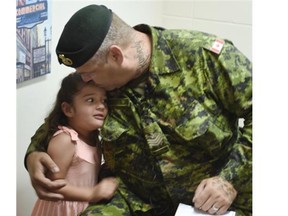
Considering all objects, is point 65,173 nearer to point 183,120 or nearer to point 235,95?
point 183,120

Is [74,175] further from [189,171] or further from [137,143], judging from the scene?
[189,171]

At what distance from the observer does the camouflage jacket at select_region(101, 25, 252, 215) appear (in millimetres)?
1441

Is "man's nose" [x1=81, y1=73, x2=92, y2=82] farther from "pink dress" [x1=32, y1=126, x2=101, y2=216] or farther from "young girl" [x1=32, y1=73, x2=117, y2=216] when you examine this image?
"pink dress" [x1=32, y1=126, x2=101, y2=216]

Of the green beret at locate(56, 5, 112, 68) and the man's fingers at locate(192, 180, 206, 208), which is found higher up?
the green beret at locate(56, 5, 112, 68)

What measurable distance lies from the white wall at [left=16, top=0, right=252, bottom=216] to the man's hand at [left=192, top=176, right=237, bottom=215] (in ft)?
2.54

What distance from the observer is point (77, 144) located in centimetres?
155

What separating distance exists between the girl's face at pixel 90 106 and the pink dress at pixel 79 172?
0.06 m

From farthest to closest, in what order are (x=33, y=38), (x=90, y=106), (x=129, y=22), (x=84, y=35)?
(x=129, y=22)
(x=33, y=38)
(x=90, y=106)
(x=84, y=35)

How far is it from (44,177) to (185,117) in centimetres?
49

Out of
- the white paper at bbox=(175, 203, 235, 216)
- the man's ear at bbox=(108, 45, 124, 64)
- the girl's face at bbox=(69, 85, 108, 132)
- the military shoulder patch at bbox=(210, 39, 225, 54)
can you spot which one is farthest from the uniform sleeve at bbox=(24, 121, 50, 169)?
the military shoulder patch at bbox=(210, 39, 225, 54)

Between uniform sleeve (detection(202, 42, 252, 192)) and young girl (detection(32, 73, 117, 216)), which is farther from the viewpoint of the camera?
young girl (detection(32, 73, 117, 216))

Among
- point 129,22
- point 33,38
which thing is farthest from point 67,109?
point 129,22

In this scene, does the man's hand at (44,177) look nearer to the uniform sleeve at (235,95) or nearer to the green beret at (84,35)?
the green beret at (84,35)
